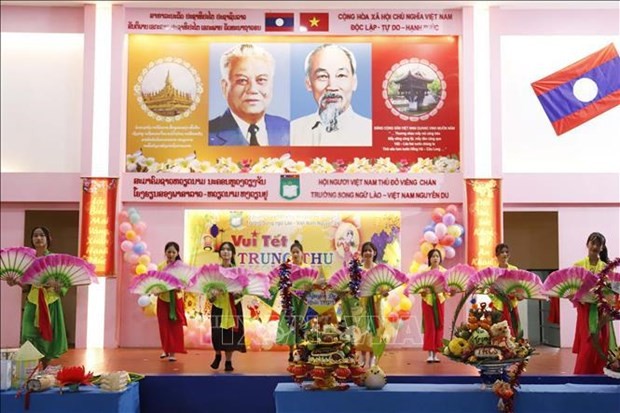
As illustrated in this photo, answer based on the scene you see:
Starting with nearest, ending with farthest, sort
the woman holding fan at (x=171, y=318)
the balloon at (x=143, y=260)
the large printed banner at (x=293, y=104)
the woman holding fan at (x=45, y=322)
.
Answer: the woman holding fan at (x=45, y=322) < the woman holding fan at (x=171, y=318) < the balloon at (x=143, y=260) < the large printed banner at (x=293, y=104)

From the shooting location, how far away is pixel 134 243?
9.66 m

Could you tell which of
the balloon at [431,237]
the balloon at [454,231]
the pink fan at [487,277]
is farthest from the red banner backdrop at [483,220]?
the pink fan at [487,277]

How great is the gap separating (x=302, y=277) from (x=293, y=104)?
391cm

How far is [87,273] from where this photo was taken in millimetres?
6398

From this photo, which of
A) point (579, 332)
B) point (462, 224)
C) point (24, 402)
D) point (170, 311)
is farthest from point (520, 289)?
point (24, 402)

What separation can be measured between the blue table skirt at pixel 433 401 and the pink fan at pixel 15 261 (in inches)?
105

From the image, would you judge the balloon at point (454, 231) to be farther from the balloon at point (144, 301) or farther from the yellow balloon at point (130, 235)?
the yellow balloon at point (130, 235)

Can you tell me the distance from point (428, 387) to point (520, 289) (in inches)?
87.5

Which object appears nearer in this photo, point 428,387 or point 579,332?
point 428,387

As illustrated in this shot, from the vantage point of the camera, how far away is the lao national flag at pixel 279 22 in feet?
33.6

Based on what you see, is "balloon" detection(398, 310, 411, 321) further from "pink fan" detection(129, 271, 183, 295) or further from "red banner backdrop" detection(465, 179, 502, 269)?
"pink fan" detection(129, 271, 183, 295)

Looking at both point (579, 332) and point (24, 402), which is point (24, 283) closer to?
point (24, 402)

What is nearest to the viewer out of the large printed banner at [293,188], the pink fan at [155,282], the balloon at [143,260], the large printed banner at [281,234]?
the pink fan at [155,282]

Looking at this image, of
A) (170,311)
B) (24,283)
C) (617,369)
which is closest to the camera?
(617,369)
